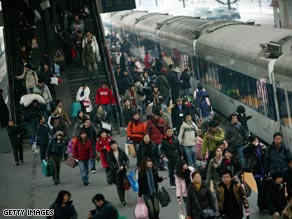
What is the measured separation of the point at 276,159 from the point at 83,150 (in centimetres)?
493

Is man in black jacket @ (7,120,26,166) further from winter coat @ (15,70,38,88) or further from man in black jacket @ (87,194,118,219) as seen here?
man in black jacket @ (87,194,118,219)

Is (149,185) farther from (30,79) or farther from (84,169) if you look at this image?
(30,79)

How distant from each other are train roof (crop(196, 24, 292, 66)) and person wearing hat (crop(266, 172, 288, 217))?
7171 millimetres

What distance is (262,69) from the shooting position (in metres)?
21.3

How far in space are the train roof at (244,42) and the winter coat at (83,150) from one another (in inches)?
195

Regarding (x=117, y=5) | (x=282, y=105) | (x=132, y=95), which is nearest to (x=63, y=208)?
(x=282, y=105)

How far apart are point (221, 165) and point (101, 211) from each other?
316cm

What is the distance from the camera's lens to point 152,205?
14.6 metres

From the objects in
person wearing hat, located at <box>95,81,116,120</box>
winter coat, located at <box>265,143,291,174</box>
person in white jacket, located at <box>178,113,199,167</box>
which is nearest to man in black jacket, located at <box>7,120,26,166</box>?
person wearing hat, located at <box>95,81,116,120</box>

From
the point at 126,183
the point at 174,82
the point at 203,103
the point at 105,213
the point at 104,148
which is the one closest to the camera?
the point at 105,213

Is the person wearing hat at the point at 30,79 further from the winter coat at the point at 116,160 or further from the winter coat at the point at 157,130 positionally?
the winter coat at the point at 116,160

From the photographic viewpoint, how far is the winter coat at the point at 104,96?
82.9 feet

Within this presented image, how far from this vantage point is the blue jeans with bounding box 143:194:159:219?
47.8 feet

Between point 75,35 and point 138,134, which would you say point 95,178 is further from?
point 75,35
